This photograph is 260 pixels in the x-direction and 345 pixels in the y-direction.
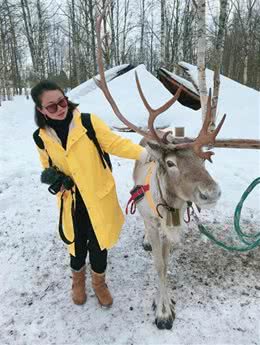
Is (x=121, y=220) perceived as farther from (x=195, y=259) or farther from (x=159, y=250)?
(x=195, y=259)

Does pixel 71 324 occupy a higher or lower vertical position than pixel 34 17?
lower

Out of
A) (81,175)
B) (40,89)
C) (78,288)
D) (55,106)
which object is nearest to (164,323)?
(78,288)

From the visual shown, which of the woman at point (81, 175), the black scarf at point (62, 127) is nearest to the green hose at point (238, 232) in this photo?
the woman at point (81, 175)

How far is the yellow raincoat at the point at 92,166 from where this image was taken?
→ 270cm

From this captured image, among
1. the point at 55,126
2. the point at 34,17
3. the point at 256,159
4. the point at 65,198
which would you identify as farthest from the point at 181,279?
the point at 34,17

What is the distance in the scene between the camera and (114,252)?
12.6ft

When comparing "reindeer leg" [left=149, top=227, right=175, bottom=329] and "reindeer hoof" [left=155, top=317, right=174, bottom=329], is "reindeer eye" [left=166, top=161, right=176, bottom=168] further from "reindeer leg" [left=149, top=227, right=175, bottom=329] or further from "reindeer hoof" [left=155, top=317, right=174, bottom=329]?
"reindeer hoof" [left=155, top=317, right=174, bottom=329]

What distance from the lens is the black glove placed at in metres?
2.77

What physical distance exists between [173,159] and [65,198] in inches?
40.1

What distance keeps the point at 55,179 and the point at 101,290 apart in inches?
42.7

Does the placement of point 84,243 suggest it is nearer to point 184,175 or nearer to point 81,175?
point 81,175

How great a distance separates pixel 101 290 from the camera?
3.05m

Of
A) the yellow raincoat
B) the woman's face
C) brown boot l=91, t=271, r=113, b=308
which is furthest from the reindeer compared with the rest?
the woman's face

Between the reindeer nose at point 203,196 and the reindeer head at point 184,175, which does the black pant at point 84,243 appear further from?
the reindeer nose at point 203,196
